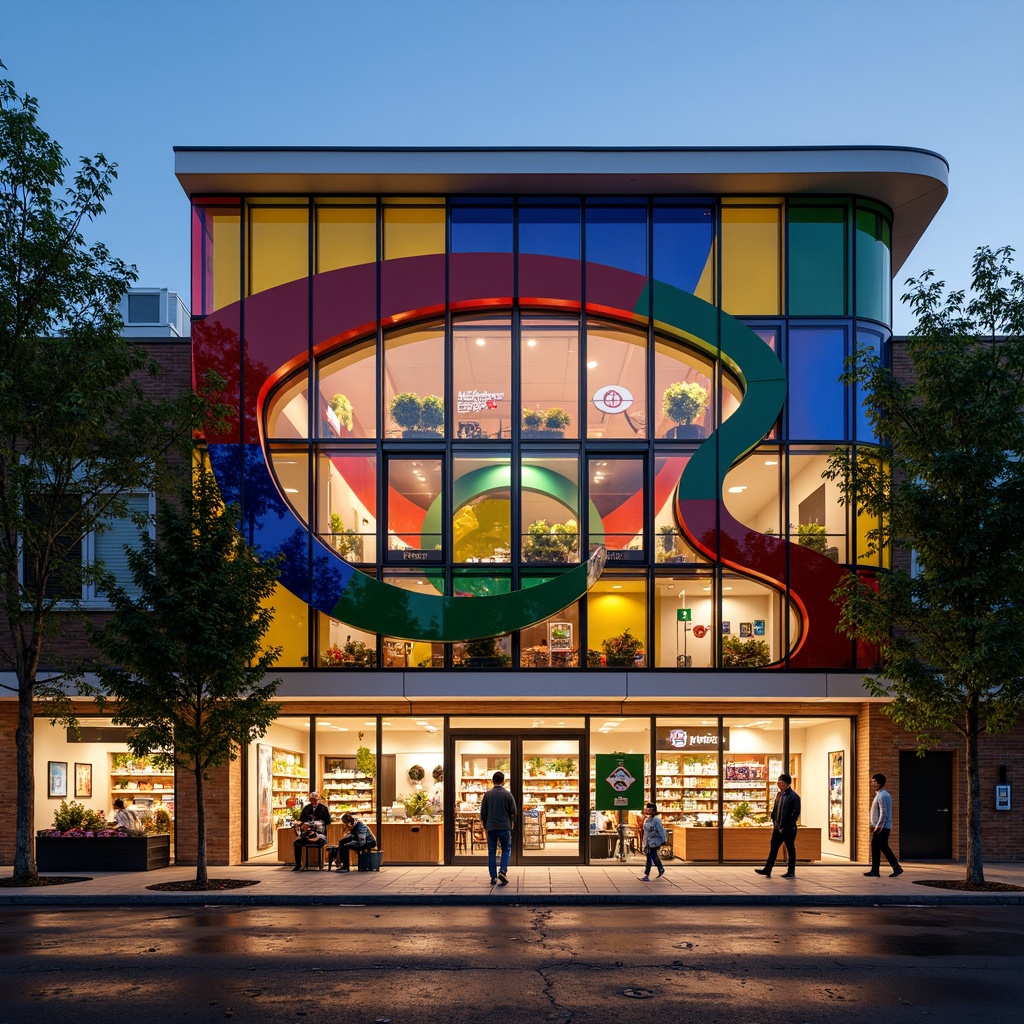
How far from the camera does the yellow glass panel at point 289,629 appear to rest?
22.7 m

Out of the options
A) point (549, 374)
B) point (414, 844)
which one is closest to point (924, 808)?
point (414, 844)

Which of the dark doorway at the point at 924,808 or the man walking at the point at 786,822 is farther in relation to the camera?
the dark doorway at the point at 924,808

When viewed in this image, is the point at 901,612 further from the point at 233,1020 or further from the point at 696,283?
the point at 233,1020

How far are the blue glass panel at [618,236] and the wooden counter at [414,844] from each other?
12642 millimetres

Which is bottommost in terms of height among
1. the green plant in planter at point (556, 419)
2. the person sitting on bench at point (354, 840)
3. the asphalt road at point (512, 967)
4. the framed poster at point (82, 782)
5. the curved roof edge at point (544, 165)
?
the person sitting on bench at point (354, 840)

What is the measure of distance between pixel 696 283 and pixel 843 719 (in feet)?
32.9

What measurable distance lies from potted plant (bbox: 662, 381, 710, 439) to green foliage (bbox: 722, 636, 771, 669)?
4.48 metres

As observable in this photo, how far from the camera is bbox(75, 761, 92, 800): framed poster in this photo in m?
23.4

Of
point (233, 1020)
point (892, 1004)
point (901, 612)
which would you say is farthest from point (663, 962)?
point (901, 612)

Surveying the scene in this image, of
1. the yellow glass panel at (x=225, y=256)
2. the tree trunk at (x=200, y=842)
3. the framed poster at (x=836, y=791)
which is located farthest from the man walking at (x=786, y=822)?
the yellow glass panel at (x=225, y=256)

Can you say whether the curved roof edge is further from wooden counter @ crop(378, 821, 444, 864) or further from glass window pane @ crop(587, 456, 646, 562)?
wooden counter @ crop(378, 821, 444, 864)

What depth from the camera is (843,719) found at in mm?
23578

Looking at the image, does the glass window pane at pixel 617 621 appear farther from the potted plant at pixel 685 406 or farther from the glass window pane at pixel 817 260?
the glass window pane at pixel 817 260

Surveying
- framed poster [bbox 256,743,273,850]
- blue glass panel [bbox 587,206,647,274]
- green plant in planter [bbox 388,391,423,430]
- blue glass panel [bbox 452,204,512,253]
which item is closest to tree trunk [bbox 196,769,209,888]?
framed poster [bbox 256,743,273,850]
